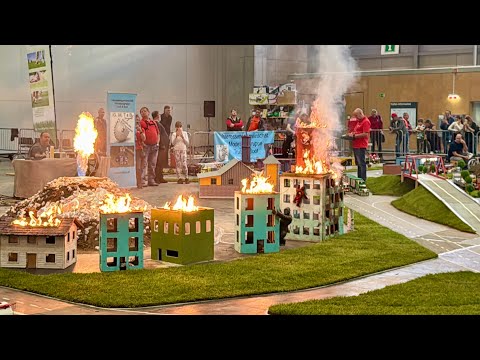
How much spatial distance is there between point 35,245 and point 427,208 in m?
7.39

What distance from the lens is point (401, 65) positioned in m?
35.5

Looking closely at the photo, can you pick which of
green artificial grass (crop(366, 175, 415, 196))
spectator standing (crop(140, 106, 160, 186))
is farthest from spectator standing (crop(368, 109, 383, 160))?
spectator standing (crop(140, 106, 160, 186))

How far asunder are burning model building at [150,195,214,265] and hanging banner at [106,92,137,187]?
309 inches

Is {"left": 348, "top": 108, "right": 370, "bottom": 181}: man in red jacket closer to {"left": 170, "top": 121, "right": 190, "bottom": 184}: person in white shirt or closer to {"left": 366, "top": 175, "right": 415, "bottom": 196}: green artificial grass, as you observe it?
{"left": 366, "top": 175, "right": 415, "bottom": 196}: green artificial grass

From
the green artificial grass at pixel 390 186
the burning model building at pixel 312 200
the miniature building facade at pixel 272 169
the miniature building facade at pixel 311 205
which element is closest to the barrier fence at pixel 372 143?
the green artificial grass at pixel 390 186

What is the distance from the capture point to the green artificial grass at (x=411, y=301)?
799cm

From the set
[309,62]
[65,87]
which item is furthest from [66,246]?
[309,62]

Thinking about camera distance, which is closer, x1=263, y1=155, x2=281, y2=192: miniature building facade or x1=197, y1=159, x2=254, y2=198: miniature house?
x1=263, y1=155, x2=281, y2=192: miniature building facade

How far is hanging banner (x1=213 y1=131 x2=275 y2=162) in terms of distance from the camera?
2228 cm

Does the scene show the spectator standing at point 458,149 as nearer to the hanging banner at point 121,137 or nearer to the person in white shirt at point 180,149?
the person in white shirt at point 180,149

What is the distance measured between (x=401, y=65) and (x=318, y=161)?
2385 cm

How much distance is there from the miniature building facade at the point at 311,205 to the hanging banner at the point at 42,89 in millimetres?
7370

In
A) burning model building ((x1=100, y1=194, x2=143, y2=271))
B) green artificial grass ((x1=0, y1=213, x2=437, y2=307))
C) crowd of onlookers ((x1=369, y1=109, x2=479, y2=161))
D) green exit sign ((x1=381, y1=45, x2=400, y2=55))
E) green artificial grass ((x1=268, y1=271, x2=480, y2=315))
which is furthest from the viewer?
green exit sign ((x1=381, y1=45, x2=400, y2=55))
